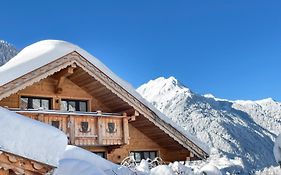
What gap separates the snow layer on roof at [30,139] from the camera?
5.78m

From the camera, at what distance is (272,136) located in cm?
11581

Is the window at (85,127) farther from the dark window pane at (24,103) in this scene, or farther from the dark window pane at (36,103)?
the dark window pane at (24,103)

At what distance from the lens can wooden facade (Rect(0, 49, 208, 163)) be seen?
573 inches

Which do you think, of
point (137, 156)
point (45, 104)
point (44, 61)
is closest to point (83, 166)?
point (44, 61)

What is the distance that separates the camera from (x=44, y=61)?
14.1 meters

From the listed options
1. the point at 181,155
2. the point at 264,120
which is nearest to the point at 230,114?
the point at 264,120

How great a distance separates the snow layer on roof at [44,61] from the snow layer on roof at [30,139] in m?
7.28

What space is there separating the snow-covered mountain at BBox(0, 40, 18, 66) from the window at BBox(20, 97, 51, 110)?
44.2 meters

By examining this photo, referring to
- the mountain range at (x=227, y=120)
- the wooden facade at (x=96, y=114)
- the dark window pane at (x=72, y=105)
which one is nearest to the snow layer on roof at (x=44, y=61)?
the wooden facade at (x=96, y=114)

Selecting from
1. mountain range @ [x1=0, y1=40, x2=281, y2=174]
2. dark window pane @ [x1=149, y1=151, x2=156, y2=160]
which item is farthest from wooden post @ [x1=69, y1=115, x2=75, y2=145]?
mountain range @ [x1=0, y1=40, x2=281, y2=174]

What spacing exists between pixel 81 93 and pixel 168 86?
13066 centimetres

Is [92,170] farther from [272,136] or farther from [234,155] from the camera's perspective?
[272,136]

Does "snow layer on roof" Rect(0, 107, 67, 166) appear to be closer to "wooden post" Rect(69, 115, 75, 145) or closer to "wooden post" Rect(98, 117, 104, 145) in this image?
"wooden post" Rect(69, 115, 75, 145)

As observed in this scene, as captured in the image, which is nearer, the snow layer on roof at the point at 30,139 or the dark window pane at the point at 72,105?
the snow layer on roof at the point at 30,139
